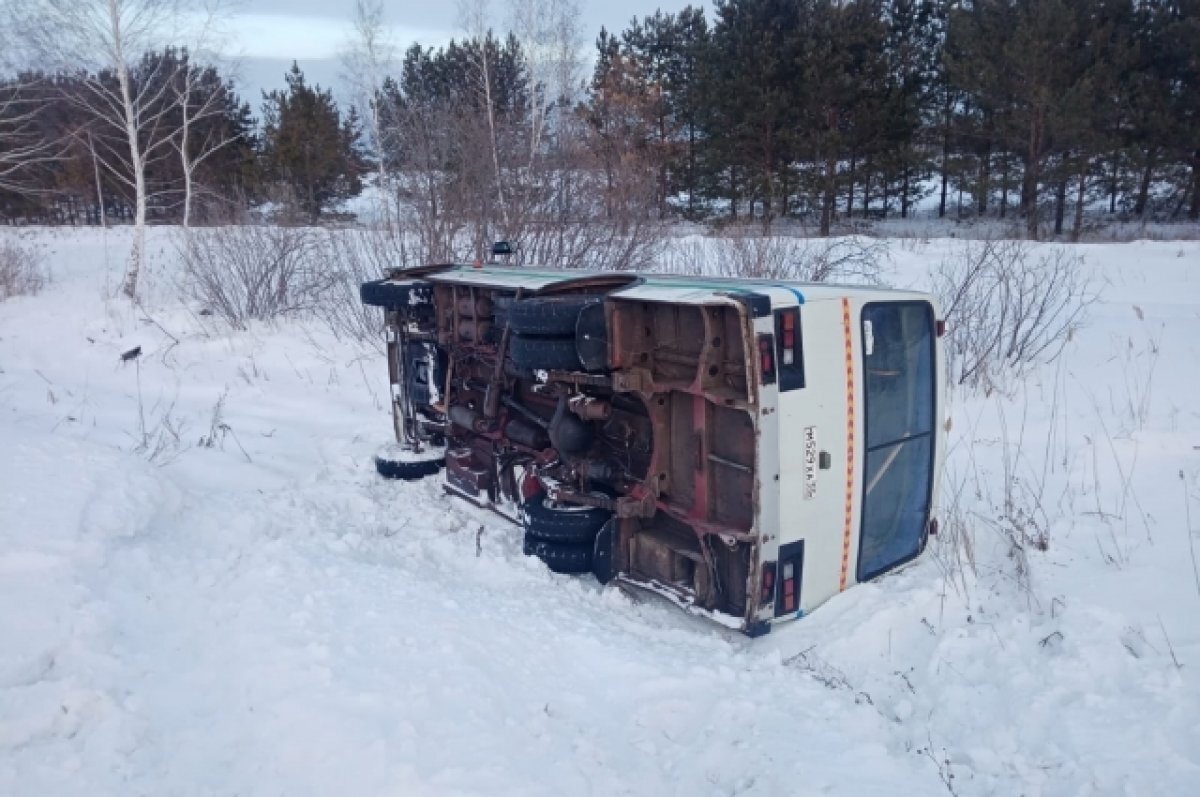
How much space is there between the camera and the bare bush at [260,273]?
1385 centimetres

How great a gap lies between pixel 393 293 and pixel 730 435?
11.3ft

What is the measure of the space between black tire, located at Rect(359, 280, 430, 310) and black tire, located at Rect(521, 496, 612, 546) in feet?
8.07

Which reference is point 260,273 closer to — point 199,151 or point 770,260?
point 770,260

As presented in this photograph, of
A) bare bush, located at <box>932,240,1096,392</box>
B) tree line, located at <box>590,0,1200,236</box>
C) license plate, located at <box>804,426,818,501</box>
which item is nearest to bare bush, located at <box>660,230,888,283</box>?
bare bush, located at <box>932,240,1096,392</box>

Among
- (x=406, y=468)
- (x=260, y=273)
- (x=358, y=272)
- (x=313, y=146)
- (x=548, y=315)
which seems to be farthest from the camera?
(x=313, y=146)

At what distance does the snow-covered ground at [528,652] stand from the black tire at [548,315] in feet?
4.62

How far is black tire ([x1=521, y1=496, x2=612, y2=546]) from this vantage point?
462 centimetres

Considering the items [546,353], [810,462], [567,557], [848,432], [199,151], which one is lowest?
[567,557]

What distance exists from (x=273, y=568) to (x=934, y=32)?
33.0m

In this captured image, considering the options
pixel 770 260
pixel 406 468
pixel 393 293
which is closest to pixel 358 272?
pixel 770 260

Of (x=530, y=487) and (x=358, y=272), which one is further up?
(x=358, y=272)

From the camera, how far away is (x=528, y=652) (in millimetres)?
3779

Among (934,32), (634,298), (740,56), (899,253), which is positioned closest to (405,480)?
(634,298)

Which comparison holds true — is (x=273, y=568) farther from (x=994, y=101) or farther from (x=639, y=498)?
(x=994, y=101)
